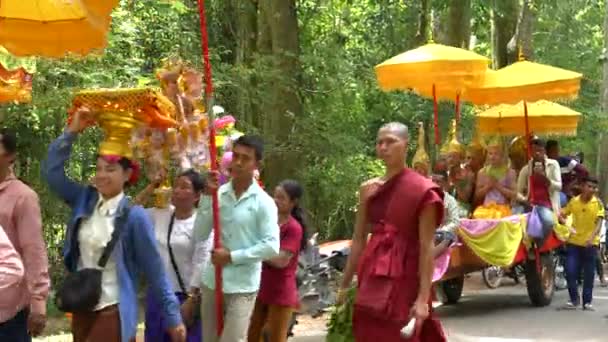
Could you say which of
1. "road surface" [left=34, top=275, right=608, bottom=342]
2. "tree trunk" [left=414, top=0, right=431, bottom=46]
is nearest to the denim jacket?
"road surface" [left=34, top=275, right=608, bottom=342]

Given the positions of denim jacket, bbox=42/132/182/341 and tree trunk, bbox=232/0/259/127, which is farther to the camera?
tree trunk, bbox=232/0/259/127

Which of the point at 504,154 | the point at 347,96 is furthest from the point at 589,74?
the point at 504,154

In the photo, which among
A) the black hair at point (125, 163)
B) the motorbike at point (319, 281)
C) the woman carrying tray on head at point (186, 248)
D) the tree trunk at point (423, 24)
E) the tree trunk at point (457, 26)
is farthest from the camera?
the tree trunk at point (457, 26)

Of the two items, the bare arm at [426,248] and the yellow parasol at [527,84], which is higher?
the yellow parasol at [527,84]

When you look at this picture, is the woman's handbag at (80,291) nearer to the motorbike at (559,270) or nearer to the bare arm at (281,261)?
the bare arm at (281,261)

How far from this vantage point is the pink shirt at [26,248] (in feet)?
18.3

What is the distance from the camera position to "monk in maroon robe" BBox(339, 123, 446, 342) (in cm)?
597

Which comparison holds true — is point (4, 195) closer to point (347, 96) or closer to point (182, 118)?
point (182, 118)

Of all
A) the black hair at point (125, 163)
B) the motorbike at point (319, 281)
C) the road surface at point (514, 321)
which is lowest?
the road surface at point (514, 321)

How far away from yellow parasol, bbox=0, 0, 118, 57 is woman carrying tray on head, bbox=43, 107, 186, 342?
1394 millimetres

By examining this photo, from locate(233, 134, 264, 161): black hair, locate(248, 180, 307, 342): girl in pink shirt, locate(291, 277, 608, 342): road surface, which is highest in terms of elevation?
locate(233, 134, 264, 161): black hair

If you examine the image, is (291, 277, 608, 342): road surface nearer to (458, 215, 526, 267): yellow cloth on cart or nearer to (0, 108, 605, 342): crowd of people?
(458, 215, 526, 267): yellow cloth on cart

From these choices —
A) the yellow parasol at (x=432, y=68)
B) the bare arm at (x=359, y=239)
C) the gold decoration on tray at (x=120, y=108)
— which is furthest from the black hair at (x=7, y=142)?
the yellow parasol at (x=432, y=68)

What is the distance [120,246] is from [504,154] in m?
8.68
